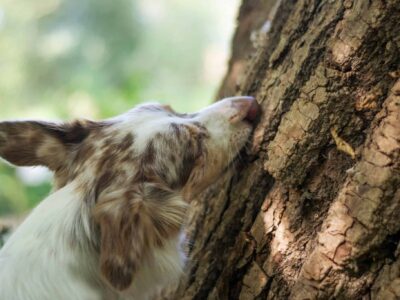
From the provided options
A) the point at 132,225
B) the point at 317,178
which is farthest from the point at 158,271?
the point at 317,178

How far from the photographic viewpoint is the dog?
1671mm

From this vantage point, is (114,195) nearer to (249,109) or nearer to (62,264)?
(62,264)

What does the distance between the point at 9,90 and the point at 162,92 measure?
1.75 m

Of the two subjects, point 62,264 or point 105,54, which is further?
point 105,54

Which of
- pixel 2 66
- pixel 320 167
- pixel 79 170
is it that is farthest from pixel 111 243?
pixel 2 66

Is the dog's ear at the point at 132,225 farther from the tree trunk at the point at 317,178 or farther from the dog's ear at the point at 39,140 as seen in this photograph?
the dog's ear at the point at 39,140

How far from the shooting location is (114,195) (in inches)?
67.7

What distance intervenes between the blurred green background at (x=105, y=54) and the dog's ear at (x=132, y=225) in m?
3.82

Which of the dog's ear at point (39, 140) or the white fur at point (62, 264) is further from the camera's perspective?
the dog's ear at point (39, 140)

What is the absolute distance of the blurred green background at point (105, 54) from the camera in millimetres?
6059

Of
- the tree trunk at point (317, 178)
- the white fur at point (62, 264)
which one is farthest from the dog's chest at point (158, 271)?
the tree trunk at point (317, 178)

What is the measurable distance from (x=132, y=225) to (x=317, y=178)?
0.56 m

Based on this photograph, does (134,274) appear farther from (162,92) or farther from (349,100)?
(162,92)

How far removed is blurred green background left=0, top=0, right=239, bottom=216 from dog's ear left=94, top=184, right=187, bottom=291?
3818 millimetres
